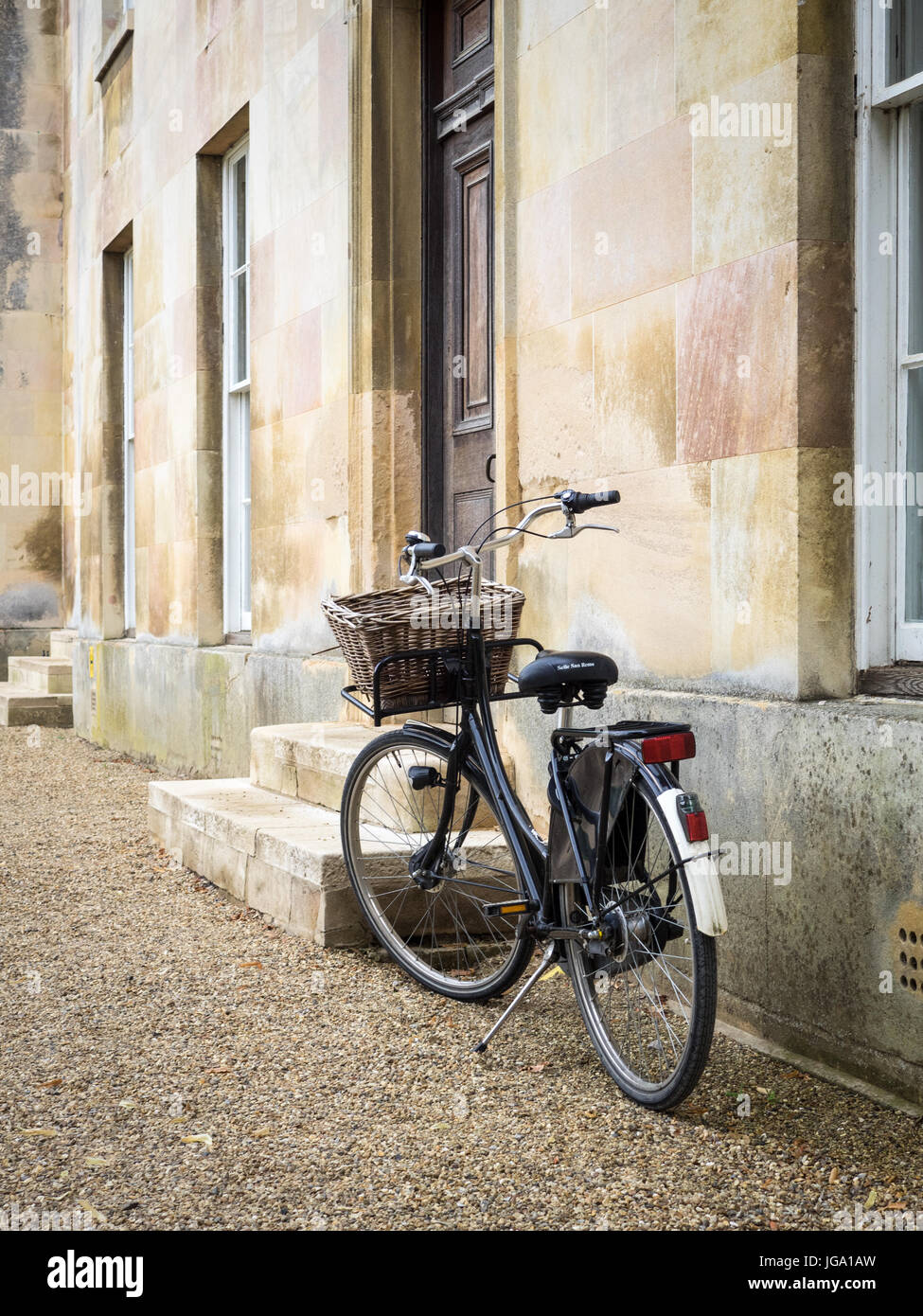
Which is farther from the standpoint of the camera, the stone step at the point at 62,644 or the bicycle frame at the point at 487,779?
the stone step at the point at 62,644

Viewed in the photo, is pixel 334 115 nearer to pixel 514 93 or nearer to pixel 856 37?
pixel 514 93

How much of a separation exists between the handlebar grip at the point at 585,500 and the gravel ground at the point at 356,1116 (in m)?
1.37

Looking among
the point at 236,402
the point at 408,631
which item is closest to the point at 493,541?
the point at 408,631

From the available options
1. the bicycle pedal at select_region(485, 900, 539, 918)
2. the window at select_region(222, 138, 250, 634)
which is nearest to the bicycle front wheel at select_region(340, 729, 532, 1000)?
the bicycle pedal at select_region(485, 900, 539, 918)

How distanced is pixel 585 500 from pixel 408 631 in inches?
25.6

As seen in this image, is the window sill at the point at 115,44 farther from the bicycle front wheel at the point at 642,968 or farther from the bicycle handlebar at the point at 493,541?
the bicycle front wheel at the point at 642,968

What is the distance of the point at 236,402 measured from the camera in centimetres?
855

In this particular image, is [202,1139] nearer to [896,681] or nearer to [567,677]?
[567,677]

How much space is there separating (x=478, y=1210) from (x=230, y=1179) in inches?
20.4

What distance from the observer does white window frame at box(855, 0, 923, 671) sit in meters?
3.41

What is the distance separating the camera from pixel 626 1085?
3.11 metres

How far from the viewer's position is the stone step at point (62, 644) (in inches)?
531

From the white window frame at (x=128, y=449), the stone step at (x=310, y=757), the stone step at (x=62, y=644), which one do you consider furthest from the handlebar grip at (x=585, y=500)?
the stone step at (x=62, y=644)

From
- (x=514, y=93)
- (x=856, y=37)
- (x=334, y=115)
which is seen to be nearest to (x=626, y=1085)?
(x=856, y=37)
